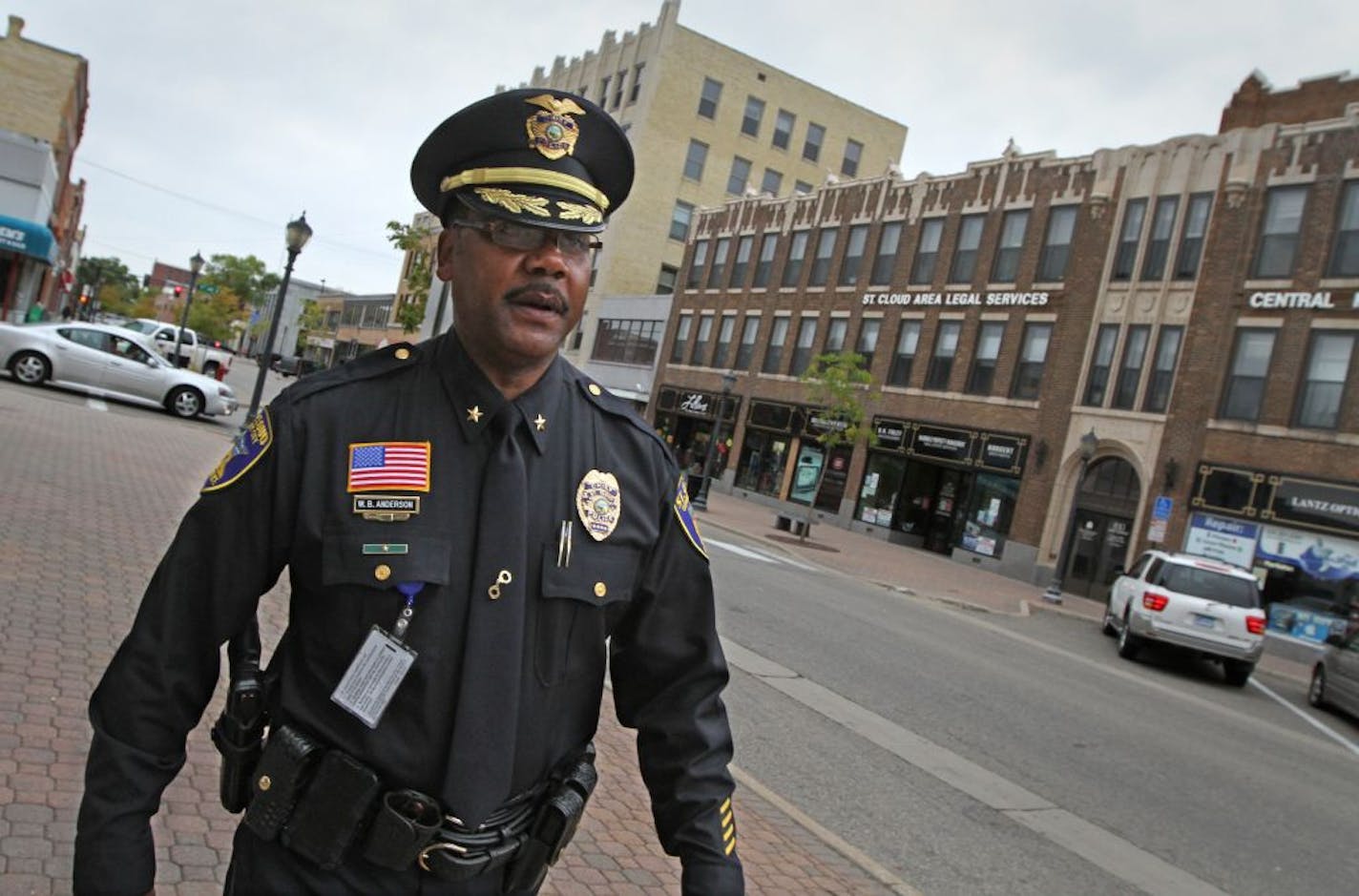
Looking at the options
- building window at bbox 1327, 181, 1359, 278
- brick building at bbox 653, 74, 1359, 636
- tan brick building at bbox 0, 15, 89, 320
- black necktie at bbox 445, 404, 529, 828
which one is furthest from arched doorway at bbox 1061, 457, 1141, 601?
tan brick building at bbox 0, 15, 89, 320

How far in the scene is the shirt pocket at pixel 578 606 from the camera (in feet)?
6.52

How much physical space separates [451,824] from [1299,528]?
24276mm

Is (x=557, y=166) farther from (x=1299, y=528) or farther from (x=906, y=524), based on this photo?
(x=906, y=524)

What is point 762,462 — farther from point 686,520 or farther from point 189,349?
point 686,520

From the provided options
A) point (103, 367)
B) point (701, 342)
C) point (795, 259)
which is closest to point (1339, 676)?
point (103, 367)

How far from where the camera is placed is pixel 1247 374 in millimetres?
23734

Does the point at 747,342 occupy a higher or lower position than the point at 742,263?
lower

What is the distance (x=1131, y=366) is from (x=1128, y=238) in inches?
143

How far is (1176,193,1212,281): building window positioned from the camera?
25344mm

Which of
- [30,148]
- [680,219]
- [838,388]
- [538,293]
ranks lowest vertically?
[538,293]

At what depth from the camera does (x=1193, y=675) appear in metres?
14.8

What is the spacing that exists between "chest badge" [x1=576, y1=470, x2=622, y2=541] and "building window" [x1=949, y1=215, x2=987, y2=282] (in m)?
30.6

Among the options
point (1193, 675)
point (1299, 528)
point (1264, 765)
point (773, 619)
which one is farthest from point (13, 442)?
point (1299, 528)

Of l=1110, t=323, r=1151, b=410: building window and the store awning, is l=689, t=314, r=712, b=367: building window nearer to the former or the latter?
l=1110, t=323, r=1151, b=410: building window
